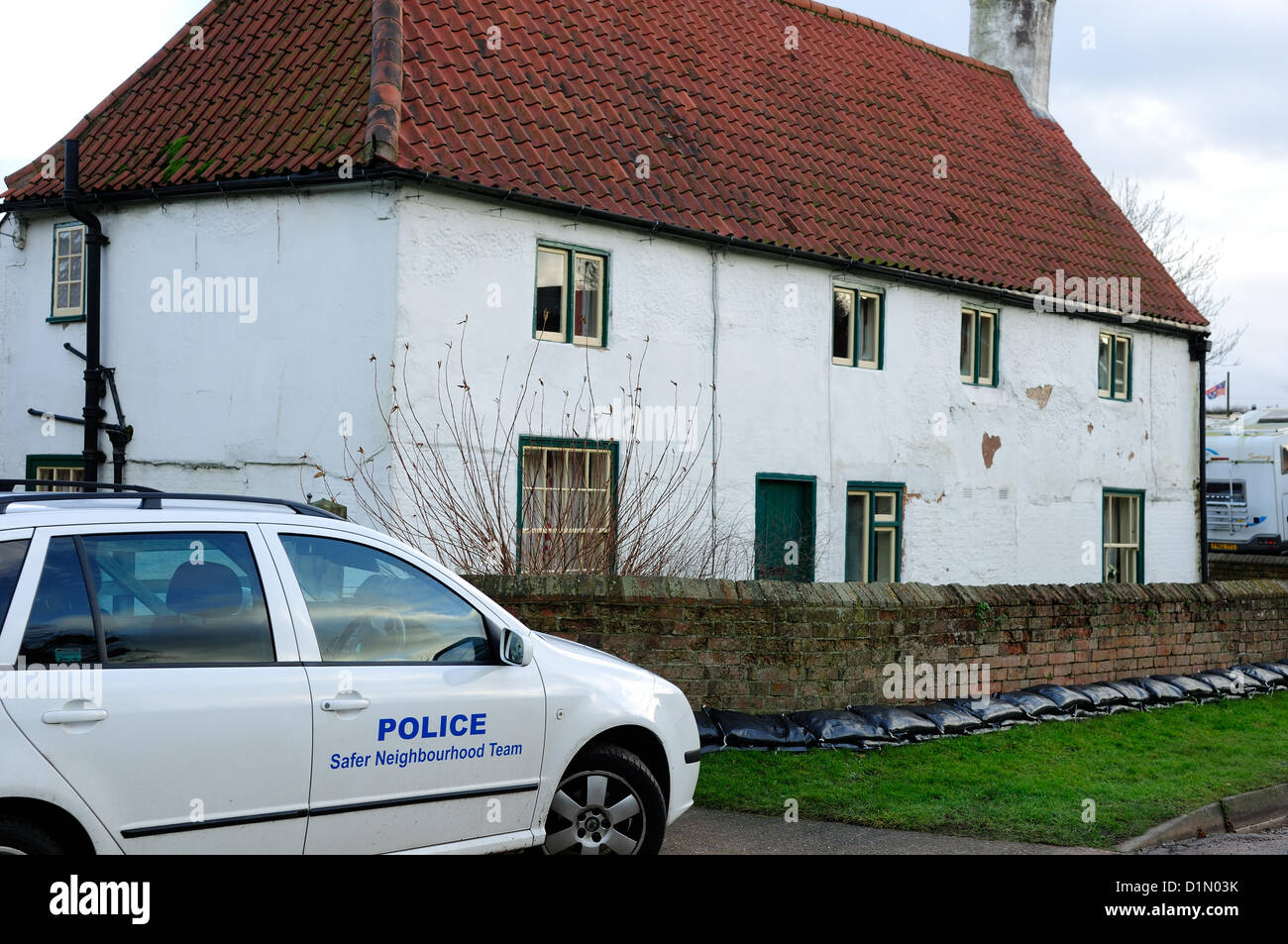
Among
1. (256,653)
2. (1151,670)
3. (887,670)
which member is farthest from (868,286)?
(256,653)

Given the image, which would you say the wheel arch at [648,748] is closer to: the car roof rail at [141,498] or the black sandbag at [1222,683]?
the car roof rail at [141,498]

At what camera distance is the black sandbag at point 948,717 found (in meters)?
10.3

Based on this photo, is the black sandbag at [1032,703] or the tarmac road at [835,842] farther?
the black sandbag at [1032,703]

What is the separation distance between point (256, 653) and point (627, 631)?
4707mm

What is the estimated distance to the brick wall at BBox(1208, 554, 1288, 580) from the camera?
87.0 ft

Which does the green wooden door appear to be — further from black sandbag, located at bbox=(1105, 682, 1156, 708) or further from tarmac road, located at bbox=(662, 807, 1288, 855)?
tarmac road, located at bbox=(662, 807, 1288, 855)

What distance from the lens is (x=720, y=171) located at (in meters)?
15.7

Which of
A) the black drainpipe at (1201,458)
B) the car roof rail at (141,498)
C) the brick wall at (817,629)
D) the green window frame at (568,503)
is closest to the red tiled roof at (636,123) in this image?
the black drainpipe at (1201,458)

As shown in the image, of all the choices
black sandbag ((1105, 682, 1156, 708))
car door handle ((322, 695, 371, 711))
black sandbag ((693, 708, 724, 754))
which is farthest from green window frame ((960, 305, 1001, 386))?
car door handle ((322, 695, 371, 711))

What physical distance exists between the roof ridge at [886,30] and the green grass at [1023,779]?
13244mm

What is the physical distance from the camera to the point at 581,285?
14.0 meters

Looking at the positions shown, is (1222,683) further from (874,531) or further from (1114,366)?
(1114,366)

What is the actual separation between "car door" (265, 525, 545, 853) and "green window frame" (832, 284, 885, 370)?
11.2m
